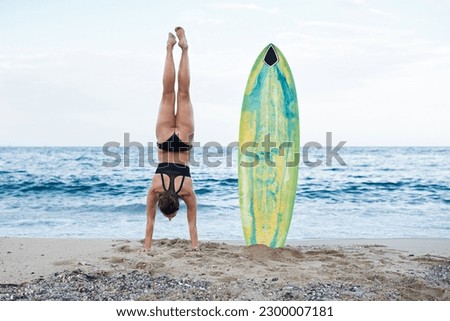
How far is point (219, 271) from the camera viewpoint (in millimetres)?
4363

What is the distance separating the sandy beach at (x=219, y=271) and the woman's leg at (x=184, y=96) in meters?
1.38

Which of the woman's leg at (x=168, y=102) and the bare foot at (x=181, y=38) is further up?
the bare foot at (x=181, y=38)

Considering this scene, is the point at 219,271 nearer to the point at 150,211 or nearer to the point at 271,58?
the point at 150,211

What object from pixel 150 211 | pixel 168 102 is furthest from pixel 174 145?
pixel 150 211

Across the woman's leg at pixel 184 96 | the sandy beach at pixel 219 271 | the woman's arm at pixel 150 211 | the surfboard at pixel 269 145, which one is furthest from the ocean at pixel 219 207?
the woman's leg at pixel 184 96

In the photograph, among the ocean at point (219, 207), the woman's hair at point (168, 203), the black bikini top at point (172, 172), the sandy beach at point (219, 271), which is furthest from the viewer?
the ocean at point (219, 207)

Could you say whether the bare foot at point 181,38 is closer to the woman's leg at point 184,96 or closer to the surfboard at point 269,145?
the woman's leg at point 184,96

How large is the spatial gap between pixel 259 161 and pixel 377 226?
135 inches


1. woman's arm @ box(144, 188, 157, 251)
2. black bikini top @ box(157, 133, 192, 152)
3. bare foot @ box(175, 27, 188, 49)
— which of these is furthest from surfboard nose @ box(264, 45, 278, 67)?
woman's arm @ box(144, 188, 157, 251)

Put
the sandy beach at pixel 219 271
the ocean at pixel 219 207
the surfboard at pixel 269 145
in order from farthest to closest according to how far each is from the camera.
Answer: the ocean at pixel 219 207, the surfboard at pixel 269 145, the sandy beach at pixel 219 271

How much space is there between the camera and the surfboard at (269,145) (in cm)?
572

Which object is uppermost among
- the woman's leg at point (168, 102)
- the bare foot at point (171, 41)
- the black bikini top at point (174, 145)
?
the bare foot at point (171, 41)

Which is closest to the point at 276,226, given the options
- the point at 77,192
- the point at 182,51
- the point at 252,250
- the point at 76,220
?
the point at 252,250

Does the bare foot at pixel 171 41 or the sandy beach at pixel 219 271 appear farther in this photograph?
the bare foot at pixel 171 41
